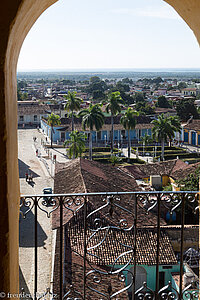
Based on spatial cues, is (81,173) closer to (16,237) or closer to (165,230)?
(165,230)

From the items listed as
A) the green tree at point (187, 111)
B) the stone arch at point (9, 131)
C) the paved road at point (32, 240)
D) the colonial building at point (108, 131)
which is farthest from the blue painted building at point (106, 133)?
the stone arch at point (9, 131)

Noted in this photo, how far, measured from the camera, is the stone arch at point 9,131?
1691 millimetres

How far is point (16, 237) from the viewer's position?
197cm

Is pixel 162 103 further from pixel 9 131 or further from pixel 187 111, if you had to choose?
pixel 9 131

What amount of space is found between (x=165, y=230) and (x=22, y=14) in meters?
10.8

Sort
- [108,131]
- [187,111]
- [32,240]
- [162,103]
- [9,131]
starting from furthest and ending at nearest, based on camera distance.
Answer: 1. [162,103]
2. [187,111]
3. [108,131]
4. [32,240]
5. [9,131]

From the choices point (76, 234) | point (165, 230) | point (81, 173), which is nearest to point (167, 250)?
point (165, 230)

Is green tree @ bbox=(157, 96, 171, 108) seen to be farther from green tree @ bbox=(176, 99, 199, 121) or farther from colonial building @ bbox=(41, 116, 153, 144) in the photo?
colonial building @ bbox=(41, 116, 153, 144)

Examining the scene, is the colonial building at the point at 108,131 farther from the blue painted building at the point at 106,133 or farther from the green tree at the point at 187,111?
the green tree at the point at 187,111

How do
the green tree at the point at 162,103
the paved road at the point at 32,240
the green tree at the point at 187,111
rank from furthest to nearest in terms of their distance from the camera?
the green tree at the point at 162,103
the green tree at the point at 187,111
the paved road at the point at 32,240

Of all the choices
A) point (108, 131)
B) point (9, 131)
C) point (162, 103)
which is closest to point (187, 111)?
point (162, 103)

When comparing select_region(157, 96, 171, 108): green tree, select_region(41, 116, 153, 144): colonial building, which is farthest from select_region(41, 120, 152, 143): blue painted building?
select_region(157, 96, 171, 108): green tree

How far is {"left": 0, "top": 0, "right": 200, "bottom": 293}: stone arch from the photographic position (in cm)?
169

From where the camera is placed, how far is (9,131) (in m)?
1.81
